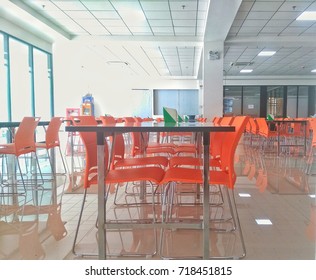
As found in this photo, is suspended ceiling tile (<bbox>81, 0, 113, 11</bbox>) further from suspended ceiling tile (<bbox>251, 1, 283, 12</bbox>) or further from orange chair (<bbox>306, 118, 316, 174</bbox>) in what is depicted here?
orange chair (<bbox>306, 118, 316, 174</bbox>)

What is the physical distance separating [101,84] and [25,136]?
12071 millimetres

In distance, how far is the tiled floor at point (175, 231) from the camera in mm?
1928

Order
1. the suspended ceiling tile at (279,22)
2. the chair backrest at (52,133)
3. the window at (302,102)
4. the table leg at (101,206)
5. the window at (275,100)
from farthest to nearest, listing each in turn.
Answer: the window at (275,100), the window at (302,102), the suspended ceiling tile at (279,22), the chair backrest at (52,133), the table leg at (101,206)

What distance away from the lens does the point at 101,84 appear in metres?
15.1

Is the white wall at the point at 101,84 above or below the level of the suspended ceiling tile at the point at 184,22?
below

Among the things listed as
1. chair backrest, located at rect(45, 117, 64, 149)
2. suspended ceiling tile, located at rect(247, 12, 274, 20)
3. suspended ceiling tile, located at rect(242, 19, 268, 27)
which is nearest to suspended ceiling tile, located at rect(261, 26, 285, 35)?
suspended ceiling tile, located at rect(242, 19, 268, 27)

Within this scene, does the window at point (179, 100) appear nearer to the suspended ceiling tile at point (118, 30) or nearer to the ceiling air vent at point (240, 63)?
the ceiling air vent at point (240, 63)

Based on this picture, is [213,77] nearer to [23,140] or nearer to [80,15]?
[80,15]

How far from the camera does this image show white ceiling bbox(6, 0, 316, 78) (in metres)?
6.07

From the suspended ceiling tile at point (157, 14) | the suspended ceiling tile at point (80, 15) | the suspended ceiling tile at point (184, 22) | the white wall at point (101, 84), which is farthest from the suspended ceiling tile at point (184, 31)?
the white wall at point (101, 84)

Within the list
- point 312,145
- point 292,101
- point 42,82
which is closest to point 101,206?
point 312,145

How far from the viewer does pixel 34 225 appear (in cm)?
241

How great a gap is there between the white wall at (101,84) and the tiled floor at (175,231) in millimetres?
9710
